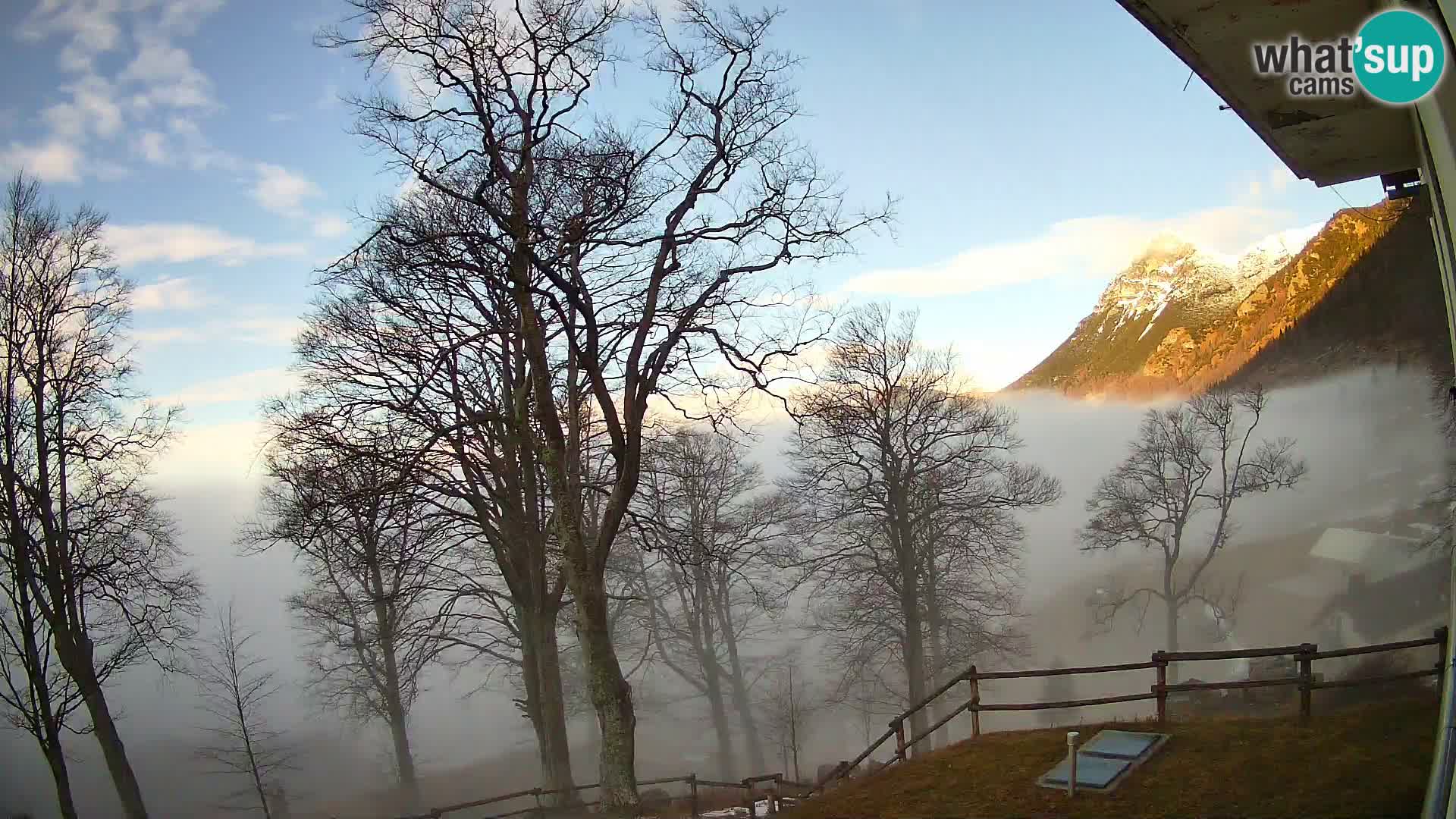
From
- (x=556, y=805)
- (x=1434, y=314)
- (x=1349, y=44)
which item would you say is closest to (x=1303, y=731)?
(x=1349, y=44)

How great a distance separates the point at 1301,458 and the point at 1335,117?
21.4m

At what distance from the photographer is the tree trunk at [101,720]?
1170 centimetres

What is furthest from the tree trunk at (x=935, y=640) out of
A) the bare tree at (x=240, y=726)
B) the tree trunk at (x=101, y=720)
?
the bare tree at (x=240, y=726)

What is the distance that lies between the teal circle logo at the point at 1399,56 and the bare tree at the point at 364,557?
835cm

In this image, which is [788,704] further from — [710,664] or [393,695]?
[393,695]

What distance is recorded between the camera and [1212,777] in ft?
22.7

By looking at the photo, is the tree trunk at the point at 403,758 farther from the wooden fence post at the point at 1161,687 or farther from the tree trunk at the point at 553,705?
the wooden fence post at the point at 1161,687

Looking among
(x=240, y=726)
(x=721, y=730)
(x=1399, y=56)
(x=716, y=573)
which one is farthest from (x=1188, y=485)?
(x=240, y=726)

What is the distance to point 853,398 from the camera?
58.4ft

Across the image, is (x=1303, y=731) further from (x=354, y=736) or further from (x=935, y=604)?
(x=354, y=736)

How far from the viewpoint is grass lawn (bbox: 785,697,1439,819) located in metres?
6.04

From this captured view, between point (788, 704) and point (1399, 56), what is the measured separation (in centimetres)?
2266

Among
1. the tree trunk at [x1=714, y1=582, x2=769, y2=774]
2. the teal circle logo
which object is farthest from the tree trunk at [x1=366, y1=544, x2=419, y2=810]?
the teal circle logo

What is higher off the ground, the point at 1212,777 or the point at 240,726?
the point at 1212,777
